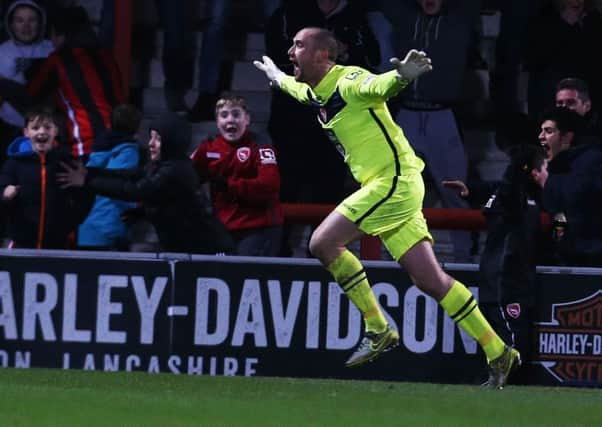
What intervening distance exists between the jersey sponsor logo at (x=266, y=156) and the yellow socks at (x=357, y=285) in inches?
72.5

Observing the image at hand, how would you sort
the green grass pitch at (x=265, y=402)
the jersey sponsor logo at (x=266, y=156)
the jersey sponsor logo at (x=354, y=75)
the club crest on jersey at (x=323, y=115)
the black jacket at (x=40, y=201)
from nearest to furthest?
the green grass pitch at (x=265, y=402) → the jersey sponsor logo at (x=354, y=75) → the club crest on jersey at (x=323, y=115) → the jersey sponsor logo at (x=266, y=156) → the black jacket at (x=40, y=201)

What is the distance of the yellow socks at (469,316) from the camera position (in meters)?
8.47

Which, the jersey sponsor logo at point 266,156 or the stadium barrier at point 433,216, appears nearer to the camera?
the jersey sponsor logo at point 266,156

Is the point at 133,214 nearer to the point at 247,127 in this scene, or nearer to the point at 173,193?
the point at 173,193

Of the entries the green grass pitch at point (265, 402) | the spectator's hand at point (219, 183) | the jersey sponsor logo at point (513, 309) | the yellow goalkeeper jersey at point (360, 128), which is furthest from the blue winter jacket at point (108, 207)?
the jersey sponsor logo at point (513, 309)

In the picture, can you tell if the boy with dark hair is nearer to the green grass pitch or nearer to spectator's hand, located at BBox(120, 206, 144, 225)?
spectator's hand, located at BBox(120, 206, 144, 225)

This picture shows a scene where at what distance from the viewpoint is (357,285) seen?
852 centimetres

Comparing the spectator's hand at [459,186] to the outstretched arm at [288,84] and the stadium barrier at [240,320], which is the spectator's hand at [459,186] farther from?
the outstretched arm at [288,84]

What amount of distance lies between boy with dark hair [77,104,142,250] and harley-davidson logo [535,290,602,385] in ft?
9.31

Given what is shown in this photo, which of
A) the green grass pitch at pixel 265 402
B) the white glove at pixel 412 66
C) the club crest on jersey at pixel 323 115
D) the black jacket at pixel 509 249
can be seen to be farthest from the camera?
the black jacket at pixel 509 249

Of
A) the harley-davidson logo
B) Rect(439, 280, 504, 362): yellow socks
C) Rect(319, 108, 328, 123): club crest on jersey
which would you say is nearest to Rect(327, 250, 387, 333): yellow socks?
Rect(439, 280, 504, 362): yellow socks

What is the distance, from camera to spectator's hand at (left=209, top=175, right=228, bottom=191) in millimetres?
10219

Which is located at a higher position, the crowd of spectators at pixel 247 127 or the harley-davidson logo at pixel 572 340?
the crowd of spectators at pixel 247 127

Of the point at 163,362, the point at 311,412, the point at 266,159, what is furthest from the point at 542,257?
the point at 311,412
